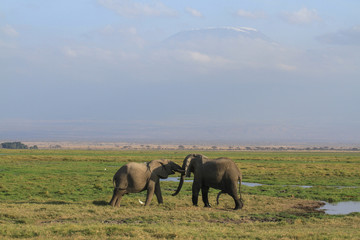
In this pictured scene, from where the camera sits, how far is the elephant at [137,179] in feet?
66.2

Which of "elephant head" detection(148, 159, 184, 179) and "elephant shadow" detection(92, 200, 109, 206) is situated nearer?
"elephant shadow" detection(92, 200, 109, 206)

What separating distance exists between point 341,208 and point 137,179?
1079cm

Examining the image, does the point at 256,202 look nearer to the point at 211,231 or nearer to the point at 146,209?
the point at 146,209

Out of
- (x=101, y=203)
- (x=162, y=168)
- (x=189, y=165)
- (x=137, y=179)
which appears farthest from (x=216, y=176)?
(x=101, y=203)

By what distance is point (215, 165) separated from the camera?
21312 mm

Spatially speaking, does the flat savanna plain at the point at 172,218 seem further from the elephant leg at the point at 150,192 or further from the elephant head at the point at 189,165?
the elephant head at the point at 189,165

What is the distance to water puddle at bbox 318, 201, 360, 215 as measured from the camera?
21219mm

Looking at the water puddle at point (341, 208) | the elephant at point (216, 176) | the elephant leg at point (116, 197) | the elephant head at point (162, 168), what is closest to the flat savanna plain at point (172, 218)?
the elephant leg at point (116, 197)

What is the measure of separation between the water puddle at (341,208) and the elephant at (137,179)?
837 centimetres

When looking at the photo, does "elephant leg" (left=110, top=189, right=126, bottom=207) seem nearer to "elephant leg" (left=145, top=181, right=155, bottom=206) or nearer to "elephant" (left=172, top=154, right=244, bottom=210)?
"elephant leg" (left=145, top=181, right=155, bottom=206)

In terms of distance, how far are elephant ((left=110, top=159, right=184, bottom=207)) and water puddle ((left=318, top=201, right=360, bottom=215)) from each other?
837cm

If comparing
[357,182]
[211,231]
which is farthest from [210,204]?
[357,182]

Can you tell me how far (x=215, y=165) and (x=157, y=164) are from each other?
9.31ft

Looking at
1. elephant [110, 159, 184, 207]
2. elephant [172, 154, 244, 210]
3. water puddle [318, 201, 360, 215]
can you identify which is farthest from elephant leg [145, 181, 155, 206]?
water puddle [318, 201, 360, 215]
